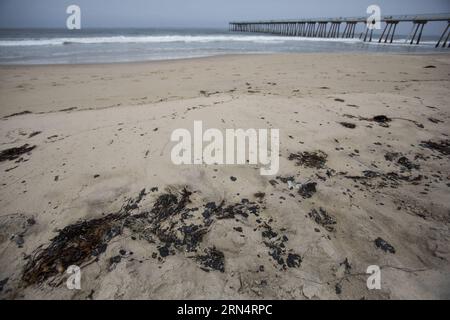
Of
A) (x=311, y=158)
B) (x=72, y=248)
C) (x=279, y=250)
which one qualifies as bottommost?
(x=72, y=248)

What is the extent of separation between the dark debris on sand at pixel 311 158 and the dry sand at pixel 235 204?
0.05m

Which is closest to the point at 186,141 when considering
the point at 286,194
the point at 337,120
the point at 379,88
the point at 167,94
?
the point at 286,194

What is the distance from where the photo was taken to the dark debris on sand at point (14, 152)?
3040 millimetres

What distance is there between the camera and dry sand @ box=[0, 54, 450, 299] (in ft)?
5.41

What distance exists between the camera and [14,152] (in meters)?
3.15

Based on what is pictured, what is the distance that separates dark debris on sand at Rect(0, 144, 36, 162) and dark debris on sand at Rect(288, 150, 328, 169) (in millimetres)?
3522

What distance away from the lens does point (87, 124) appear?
3.78m

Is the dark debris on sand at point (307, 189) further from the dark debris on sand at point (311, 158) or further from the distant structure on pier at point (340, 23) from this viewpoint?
the distant structure on pier at point (340, 23)

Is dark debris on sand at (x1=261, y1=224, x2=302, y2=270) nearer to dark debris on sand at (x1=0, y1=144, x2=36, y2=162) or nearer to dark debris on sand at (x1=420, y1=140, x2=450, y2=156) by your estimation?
dark debris on sand at (x1=420, y1=140, x2=450, y2=156)

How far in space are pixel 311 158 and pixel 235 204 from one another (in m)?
1.31

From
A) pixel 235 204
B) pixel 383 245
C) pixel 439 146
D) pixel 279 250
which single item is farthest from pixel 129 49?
pixel 383 245

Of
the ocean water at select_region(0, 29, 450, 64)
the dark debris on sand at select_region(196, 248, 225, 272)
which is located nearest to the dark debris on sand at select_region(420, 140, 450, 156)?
the dark debris on sand at select_region(196, 248, 225, 272)

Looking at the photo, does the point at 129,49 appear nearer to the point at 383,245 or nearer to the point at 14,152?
the point at 14,152
